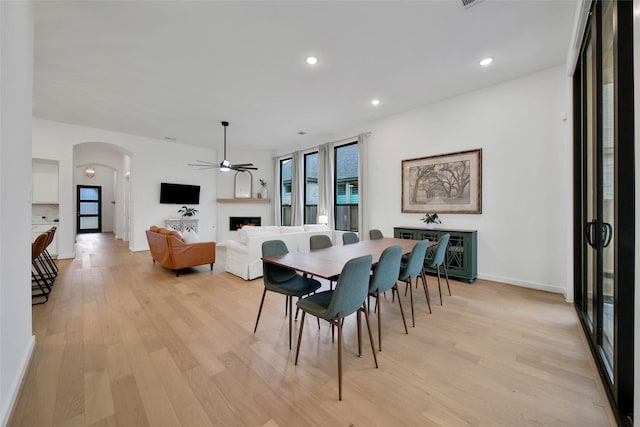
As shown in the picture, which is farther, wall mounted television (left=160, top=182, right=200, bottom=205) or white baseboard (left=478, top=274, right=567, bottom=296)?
wall mounted television (left=160, top=182, right=200, bottom=205)

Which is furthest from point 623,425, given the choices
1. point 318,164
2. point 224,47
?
point 318,164

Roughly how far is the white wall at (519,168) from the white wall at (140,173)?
655 centimetres

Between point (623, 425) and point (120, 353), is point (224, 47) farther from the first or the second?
point (623, 425)

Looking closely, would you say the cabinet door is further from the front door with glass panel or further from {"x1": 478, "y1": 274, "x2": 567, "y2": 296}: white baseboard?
{"x1": 478, "y1": 274, "x2": 567, "y2": 296}: white baseboard

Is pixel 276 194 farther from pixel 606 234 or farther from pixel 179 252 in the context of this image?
pixel 606 234

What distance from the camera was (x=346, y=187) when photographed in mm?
6332

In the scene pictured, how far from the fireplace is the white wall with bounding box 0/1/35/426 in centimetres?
632

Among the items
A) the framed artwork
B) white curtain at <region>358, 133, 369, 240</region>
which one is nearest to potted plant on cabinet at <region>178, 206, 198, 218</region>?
white curtain at <region>358, 133, 369, 240</region>

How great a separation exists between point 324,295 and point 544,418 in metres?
1.50

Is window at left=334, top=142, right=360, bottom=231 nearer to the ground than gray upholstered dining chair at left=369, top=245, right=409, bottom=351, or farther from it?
farther from it

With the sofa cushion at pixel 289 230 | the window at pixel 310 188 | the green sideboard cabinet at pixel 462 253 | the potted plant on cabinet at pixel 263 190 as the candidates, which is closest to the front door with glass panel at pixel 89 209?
the potted plant on cabinet at pixel 263 190

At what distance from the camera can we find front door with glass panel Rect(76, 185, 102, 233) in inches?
417

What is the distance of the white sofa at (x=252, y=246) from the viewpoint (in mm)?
4090

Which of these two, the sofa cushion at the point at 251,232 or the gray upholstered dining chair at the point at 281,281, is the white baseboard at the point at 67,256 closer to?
the sofa cushion at the point at 251,232
